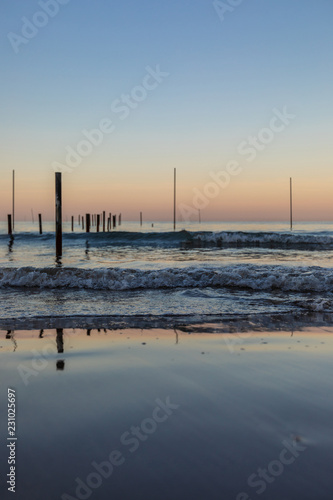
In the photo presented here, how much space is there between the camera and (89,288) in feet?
31.1

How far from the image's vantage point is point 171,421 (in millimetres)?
2477

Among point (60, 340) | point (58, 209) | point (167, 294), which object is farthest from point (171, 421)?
point (58, 209)

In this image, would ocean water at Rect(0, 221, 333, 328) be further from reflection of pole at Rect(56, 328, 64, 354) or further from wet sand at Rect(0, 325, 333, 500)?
wet sand at Rect(0, 325, 333, 500)

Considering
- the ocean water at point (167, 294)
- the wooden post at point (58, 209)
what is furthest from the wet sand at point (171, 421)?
the wooden post at point (58, 209)

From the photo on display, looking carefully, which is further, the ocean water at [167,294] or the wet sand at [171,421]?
the ocean water at [167,294]

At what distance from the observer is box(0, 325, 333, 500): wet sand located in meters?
1.85

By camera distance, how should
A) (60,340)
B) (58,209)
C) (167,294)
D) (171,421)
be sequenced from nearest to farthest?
(171,421)
(60,340)
(167,294)
(58,209)

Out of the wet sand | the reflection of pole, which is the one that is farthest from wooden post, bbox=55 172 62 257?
the wet sand

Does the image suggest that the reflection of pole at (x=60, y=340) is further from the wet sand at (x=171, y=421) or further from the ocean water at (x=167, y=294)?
the ocean water at (x=167, y=294)

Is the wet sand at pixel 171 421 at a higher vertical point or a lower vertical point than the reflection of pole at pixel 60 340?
higher

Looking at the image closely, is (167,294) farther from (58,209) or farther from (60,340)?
(58,209)

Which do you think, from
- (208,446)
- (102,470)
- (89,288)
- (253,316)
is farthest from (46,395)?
(89,288)

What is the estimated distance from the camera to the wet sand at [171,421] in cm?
185

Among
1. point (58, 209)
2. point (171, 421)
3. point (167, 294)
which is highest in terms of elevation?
point (58, 209)
